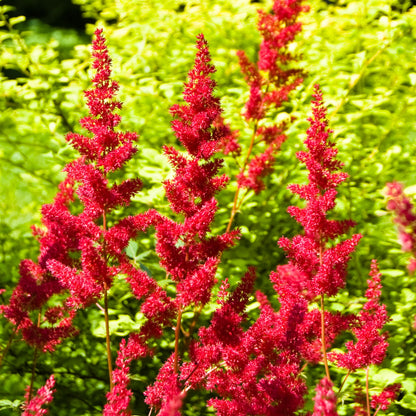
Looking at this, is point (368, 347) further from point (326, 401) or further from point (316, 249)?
point (326, 401)

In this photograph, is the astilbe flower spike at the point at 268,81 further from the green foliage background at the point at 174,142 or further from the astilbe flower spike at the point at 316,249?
the astilbe flower spike at the point at 316,249

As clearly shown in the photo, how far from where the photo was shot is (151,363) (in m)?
3.10

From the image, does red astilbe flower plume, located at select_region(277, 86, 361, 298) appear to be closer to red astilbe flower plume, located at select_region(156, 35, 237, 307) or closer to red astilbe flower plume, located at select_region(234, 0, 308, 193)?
red astilbe flower plume, located at select_region(156, 35, 237, 307)

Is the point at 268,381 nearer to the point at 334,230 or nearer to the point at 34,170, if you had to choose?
the point at 334,230

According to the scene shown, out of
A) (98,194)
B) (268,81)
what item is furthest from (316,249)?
(268,81)

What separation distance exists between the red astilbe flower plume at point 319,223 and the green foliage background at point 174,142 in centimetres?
93

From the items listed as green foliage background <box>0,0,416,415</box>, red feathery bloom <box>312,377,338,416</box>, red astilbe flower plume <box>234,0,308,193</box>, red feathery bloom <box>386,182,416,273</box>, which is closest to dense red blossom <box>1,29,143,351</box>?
green foliage background <box>0,0,416,415</box>

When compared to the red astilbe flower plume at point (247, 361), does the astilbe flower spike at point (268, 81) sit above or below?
above

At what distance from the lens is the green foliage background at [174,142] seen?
9.75 feet

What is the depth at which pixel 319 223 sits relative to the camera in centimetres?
177

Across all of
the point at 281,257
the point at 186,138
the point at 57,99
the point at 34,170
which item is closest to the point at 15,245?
the point at 34,170

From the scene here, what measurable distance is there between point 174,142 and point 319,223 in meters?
1.97

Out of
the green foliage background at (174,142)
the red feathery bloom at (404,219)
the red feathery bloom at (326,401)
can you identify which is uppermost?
the red feathery bloom at (404,219)

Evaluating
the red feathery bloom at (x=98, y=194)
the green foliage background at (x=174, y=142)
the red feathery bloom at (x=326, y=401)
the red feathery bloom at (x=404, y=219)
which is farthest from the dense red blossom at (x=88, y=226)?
the red feathery bloom at (x=404, y=219)
